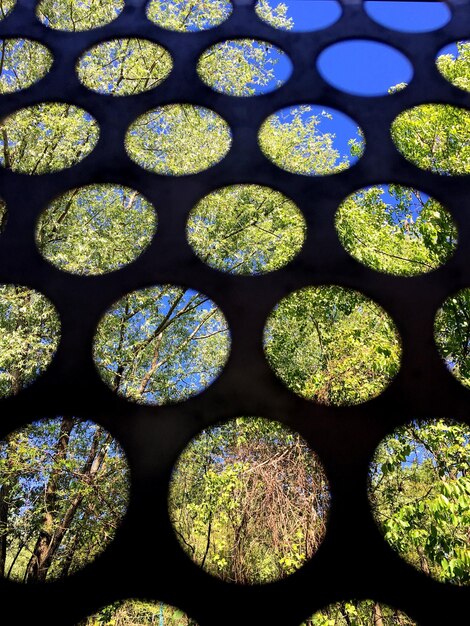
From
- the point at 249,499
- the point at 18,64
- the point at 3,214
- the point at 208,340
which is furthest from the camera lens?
the point at 18,64

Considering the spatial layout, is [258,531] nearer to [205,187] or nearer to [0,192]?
[205,187]

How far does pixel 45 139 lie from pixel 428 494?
2.97m

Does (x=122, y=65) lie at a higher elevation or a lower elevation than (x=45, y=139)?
higher

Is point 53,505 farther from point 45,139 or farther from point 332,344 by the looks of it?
point 45,139

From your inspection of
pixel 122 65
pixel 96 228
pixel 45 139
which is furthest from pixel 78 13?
pixel 96 228

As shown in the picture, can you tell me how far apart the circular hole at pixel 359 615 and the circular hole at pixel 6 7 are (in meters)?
2.96

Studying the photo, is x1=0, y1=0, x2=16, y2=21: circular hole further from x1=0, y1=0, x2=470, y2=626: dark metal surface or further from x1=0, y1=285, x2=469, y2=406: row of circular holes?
x1=0, y1=285, x2=469, y2=406: row of circular holes

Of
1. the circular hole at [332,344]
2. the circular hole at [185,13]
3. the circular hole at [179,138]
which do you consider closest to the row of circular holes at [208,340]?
the circular hole at [332,344]

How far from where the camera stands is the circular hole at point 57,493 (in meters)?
1.68

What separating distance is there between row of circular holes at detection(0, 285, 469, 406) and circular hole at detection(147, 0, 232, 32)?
2.11 meters

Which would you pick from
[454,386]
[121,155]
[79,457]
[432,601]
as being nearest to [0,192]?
[121,155]

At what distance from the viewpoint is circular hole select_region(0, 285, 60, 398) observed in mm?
2143

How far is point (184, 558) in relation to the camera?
121cm

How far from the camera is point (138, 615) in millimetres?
1442
